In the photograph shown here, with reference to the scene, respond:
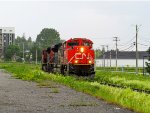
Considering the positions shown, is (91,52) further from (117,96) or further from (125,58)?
(125,58)

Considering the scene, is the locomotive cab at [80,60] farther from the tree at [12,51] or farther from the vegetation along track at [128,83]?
the tree at [12,51]

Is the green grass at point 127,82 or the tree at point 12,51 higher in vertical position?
the tree at point 12,51

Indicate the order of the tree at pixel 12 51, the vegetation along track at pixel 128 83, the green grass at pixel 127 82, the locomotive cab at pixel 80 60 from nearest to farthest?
the vegetation along track at pixel 128 83 < the green grass at pixel 127 82 < the locomotive cab at pixel 80 60 < the tree at pixel 12 51

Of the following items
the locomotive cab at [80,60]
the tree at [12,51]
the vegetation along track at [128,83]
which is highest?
the tree at [12,51]

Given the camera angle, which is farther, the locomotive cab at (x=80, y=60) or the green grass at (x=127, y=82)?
the locomotive cab at (x=80, y=60)

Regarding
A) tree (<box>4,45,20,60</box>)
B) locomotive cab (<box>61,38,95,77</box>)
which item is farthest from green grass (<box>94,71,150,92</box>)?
tree (<box>4,45,20,60</box>)

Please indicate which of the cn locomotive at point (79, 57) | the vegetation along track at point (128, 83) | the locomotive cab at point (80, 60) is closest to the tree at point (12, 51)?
the cn locomotive at point (79, 57)

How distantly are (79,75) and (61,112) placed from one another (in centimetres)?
2238

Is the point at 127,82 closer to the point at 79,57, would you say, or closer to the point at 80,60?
the point at 80,60

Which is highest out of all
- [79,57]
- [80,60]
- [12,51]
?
[12,51]

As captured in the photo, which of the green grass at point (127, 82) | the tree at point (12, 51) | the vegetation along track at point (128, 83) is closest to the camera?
the vegetation along track at point (128, 83)

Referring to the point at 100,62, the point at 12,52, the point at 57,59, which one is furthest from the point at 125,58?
the point at 57,59

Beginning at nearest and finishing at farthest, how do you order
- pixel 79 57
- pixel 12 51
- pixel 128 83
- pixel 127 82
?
pixel 128 83, pixel 127 82, pixel 79 57, pixel 12 51

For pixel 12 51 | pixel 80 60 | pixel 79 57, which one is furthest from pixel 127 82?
pixel 12 51
